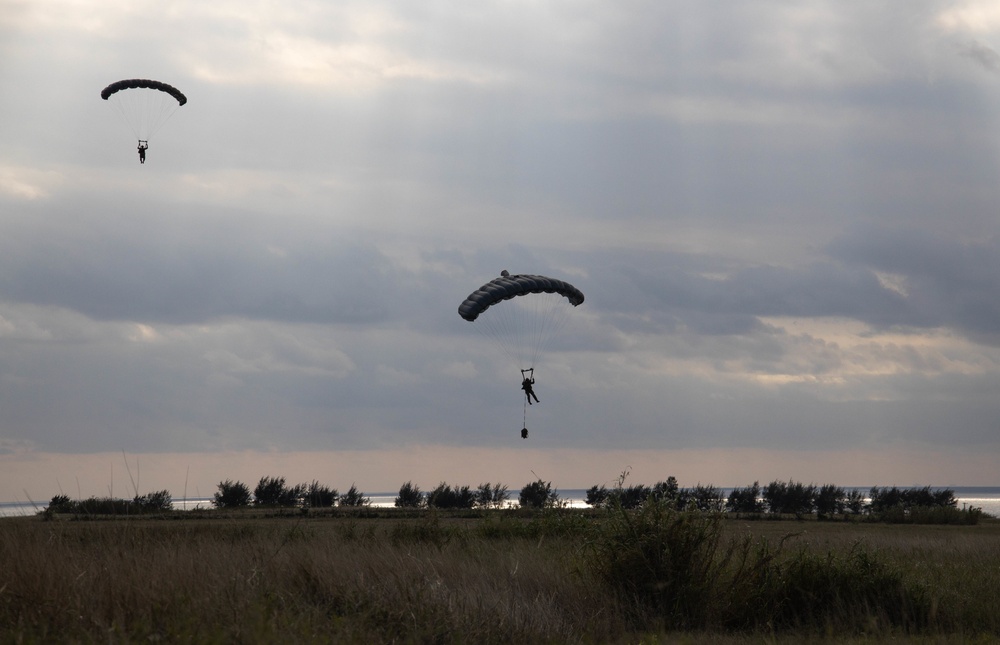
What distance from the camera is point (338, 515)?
4556 cm

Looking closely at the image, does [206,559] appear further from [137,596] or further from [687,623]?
[687,623]

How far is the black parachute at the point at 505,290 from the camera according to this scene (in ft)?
101

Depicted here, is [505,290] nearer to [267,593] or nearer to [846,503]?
[267,593]

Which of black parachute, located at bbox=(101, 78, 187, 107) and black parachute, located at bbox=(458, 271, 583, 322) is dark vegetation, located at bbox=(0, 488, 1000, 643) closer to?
black parachute, located at bbox=(458, 271, 583, 322)

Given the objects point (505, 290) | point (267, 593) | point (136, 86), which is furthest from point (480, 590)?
point (136, 86)

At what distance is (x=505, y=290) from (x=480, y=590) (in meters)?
16.3

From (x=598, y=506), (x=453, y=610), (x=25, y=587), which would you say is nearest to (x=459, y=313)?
(x=598, y=506)

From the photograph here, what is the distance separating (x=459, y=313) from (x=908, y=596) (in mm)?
16628

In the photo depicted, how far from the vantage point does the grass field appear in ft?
40.1

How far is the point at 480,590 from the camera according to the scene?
52.4ft

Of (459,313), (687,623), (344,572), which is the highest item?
(459,313)

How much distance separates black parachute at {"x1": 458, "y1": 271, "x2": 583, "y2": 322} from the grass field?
29.6 feet

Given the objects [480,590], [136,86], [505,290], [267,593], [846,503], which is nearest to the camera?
[267,593]

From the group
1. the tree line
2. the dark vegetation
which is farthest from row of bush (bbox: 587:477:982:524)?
the dark vegetation
